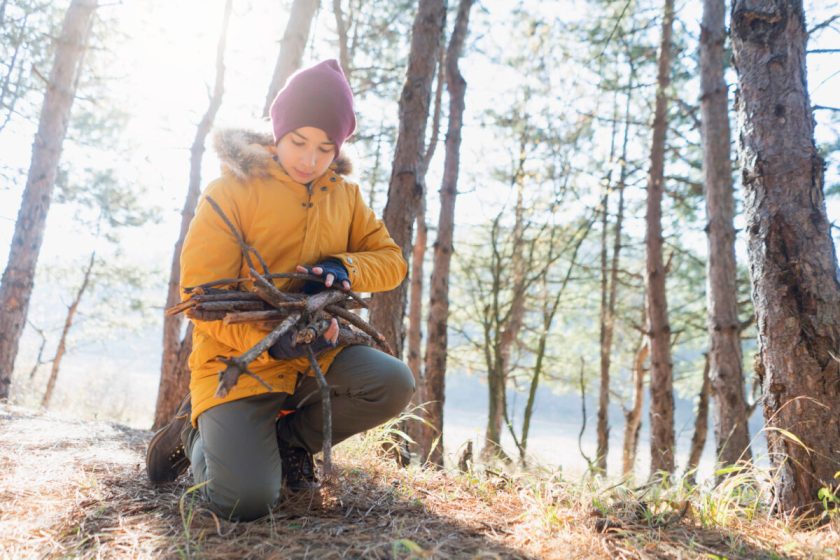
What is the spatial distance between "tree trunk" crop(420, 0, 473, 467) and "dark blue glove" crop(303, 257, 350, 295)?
3860 mm

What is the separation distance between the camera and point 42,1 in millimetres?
9508

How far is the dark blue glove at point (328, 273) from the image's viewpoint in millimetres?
2002

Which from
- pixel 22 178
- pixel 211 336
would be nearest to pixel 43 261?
pixel 22 178

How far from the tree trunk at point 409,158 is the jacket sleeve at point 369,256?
3.81 feet

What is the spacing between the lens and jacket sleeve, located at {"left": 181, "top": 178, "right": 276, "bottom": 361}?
1.94 meters

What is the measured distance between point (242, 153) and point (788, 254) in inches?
84.4

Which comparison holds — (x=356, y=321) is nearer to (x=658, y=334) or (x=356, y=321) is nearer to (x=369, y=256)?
(x=369, y=256)

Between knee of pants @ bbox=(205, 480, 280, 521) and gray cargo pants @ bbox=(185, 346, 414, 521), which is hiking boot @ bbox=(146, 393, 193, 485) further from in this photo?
knee of pants @ bbox=(205, 480, 280, 521)

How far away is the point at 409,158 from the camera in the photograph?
12.4ft

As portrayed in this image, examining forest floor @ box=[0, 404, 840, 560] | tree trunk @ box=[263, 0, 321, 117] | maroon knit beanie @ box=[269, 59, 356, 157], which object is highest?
tree trunk @ box=[263, 0, 321, 117]

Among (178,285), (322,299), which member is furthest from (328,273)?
(178,285)

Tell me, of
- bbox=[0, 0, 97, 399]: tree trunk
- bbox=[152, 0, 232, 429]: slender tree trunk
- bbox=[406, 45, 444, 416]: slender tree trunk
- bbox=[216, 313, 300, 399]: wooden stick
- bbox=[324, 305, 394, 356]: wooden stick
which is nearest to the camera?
bbox=[216, 313, 300, 399]: wooden stick

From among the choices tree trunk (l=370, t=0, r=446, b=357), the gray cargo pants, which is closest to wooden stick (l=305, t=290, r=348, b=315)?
the gray cargo pants

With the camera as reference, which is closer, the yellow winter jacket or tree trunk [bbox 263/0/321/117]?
the yellow winter jacket
